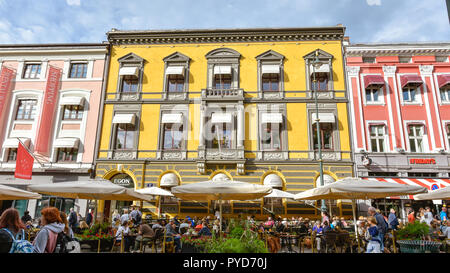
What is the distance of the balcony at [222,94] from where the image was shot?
18.7 m

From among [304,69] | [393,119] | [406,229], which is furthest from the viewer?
[304,69]

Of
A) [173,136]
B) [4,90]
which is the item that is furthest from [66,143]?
[173,136]

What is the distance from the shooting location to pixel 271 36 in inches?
795

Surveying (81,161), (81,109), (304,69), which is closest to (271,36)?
(304,69)

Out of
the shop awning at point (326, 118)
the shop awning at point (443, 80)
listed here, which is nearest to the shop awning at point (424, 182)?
the shop awning at point (326, 118)

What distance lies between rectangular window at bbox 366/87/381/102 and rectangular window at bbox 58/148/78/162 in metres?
21.6

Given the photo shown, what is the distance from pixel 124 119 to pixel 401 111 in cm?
1945

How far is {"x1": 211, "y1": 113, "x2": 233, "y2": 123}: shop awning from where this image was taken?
1797 cm

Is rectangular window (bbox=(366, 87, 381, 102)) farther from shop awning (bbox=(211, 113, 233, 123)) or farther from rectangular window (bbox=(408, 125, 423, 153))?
shop awning (bbox=(211, 113, 233, 123))

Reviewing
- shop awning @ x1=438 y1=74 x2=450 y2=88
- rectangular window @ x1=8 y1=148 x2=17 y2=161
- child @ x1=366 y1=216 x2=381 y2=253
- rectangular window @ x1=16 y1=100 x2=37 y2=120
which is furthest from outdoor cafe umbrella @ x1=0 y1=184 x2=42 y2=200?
shop awning @ x1=438 y1=74 x2=450 y2=88

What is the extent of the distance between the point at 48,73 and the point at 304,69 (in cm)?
1960

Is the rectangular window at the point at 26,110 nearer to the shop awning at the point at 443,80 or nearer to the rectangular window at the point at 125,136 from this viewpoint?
the rectangular window at the point at 125,136

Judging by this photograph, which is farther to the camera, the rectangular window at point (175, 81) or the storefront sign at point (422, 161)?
the rectangular window at point (175, 81)
